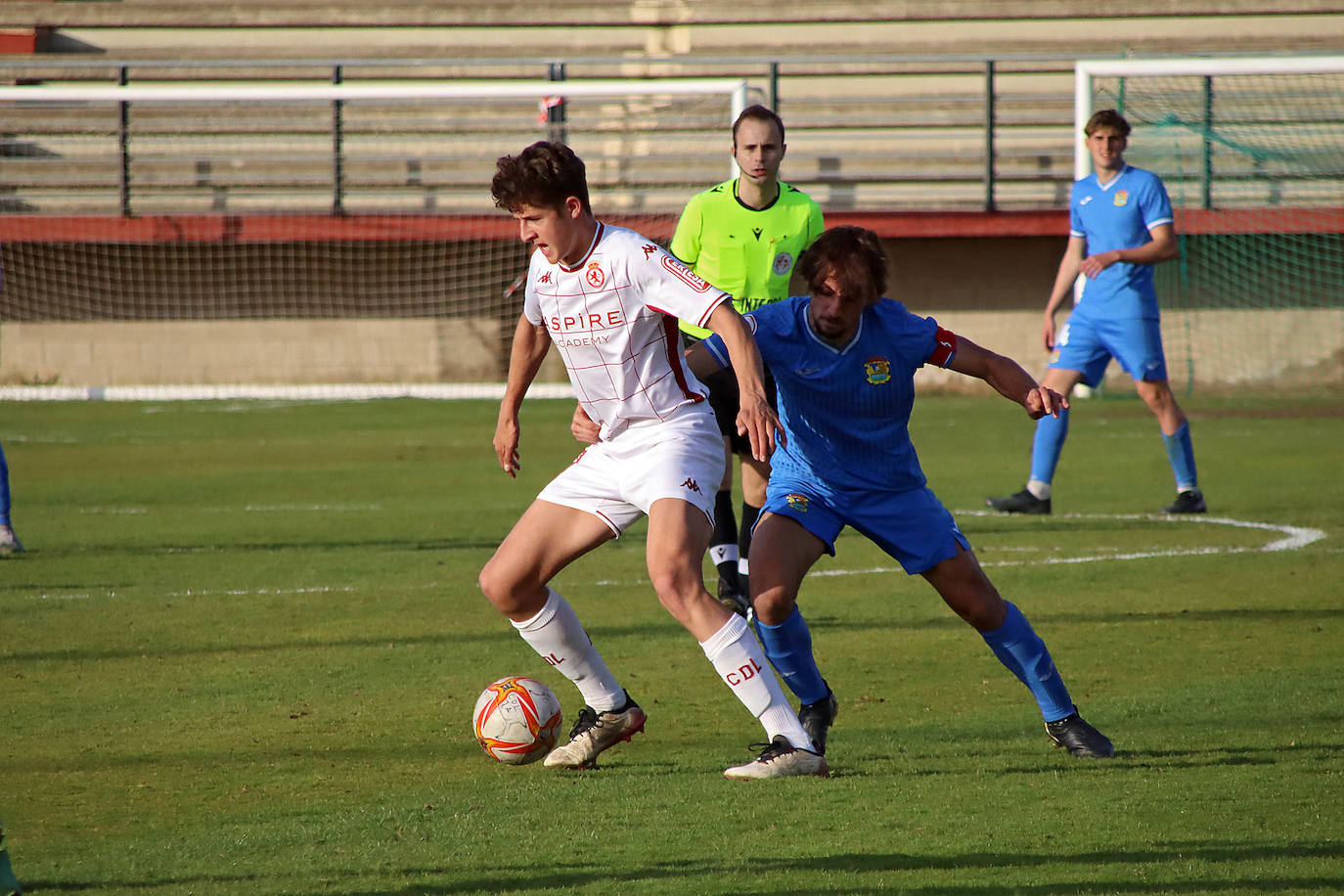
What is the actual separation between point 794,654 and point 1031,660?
2.39ft

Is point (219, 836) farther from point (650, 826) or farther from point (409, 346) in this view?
point (409, 346)

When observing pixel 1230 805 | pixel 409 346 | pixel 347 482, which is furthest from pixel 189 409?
pixel 1230 805

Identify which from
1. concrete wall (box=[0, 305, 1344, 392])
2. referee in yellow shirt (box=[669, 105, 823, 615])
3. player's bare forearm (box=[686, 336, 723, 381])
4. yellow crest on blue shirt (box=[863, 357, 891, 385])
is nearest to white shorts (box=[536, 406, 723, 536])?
player's bare forearm (box=[686, 336, 723, 381])

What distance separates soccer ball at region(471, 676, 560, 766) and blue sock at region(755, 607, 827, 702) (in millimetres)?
718

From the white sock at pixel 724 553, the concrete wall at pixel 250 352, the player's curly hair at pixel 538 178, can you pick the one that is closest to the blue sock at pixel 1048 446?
the white sock at pixel 724 553

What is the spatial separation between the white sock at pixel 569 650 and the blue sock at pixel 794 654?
509mm

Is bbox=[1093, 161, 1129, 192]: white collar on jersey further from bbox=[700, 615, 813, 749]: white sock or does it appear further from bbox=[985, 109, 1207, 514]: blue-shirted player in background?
bbox=[700, 615, 813, 749]: white sock

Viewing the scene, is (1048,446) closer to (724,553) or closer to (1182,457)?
(1182,457)

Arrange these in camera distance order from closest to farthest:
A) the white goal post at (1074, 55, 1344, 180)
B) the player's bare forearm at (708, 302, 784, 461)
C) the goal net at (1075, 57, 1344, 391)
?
the player's bare forearm at (708, 302, 784, 461) → the white goal post at (1074, 55, 1344, 180) → the goal net at (1075, 57, 1344, 391)

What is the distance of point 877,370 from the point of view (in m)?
4.78

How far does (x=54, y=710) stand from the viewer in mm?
5559

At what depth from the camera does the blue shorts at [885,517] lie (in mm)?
4777

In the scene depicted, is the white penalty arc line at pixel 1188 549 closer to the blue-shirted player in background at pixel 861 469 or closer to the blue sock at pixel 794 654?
the blue sock at pixel 794 654

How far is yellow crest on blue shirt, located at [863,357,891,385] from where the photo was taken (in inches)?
188
